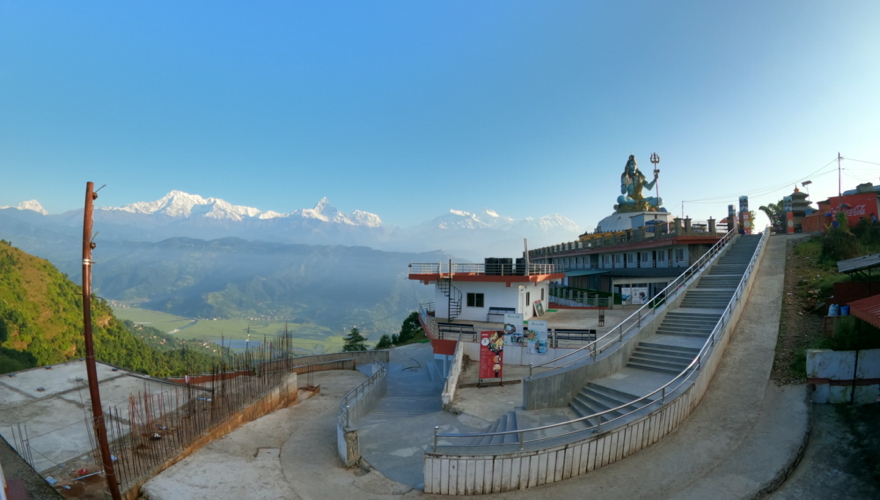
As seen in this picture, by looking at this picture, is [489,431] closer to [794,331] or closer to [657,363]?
[657,363]

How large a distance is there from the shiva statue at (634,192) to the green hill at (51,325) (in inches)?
2438

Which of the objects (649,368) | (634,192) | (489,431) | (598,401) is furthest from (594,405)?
(634,192)

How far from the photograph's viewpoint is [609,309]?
Answer: 977 inches

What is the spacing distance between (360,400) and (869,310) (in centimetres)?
1375

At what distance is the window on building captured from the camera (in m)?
22.7

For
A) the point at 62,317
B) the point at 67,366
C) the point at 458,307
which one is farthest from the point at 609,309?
the point at 62,317

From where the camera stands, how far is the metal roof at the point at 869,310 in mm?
8430

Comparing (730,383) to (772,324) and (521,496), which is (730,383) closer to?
(772,324)

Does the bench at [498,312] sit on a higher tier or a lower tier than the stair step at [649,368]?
higher

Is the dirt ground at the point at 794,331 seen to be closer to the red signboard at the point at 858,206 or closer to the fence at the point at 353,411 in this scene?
the fence at the point at 353,411

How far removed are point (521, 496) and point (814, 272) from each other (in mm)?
20125

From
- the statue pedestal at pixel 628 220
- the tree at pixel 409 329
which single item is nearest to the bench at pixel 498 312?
the tree at pixel 409 329

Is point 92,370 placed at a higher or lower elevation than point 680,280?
lower

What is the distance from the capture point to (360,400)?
44.3 feet
